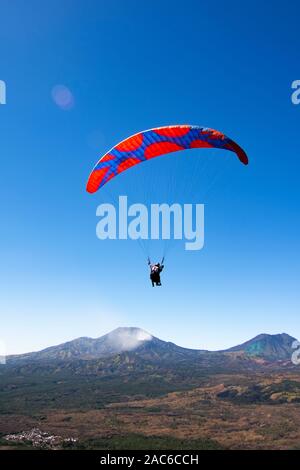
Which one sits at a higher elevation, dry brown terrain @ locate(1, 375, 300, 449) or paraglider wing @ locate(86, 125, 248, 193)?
paraglider wing @ locate(86, 125, 248, 193)

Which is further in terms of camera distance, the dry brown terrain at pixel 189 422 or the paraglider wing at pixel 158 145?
the dry brown terrain at pixel 189 422

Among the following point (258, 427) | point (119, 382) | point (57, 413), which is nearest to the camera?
point (258, 427)

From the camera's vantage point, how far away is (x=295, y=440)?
62438mm

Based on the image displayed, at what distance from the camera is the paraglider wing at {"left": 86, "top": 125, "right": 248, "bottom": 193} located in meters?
20.3

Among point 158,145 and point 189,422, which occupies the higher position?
point 158,145

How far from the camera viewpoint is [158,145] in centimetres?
2114

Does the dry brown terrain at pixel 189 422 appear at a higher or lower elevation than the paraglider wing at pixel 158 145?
lower

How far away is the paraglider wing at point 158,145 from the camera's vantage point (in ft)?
66.6

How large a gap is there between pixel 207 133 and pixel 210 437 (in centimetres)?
6205

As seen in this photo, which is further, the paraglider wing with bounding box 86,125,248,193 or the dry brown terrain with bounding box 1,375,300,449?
the dry brown terrain with bounding box 1,375,300,449

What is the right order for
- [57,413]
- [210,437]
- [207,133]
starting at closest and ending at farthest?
[207,133] → [210,437] → [57,413]

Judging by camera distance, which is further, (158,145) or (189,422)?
(189,422)
